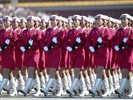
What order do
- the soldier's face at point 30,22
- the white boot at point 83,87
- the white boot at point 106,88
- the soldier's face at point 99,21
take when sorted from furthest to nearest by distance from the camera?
the soldier's face at point 30,22, the white boot at point 83,87, the soldier's face at point 99,21, the white boot at point 106,88

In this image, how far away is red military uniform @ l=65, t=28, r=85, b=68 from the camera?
52.9 feet

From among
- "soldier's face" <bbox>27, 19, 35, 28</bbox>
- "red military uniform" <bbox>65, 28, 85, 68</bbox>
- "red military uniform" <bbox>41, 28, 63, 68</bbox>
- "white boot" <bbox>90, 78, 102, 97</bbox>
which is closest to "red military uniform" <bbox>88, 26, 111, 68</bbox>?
"red military uniform" <bbox>65, 28, 85, 68</bbox>

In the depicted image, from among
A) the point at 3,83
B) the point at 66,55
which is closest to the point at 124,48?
the point at 66,55

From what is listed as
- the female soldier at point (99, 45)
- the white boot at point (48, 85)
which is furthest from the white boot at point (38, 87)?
the female soldier at point (99, 45)

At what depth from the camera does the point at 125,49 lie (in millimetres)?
15836

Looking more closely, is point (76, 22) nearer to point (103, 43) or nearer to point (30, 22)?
point (103, 43)

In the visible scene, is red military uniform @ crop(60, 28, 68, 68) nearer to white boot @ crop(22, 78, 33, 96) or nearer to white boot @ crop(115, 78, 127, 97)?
white boot @ crop(22, 78, 33, 96)

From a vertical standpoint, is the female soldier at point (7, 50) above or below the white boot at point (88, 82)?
above

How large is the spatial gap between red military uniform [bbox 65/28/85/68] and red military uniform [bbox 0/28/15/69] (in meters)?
1.30

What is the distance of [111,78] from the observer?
1602 centimetres

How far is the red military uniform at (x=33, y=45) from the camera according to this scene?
53.2 ft

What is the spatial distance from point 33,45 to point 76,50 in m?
1.00

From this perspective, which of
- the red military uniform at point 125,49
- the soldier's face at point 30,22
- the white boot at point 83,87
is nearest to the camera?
the red military uniform at point 125,49

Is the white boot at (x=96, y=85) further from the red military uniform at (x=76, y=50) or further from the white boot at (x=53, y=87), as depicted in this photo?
the white boot at (x=53, y=87)
